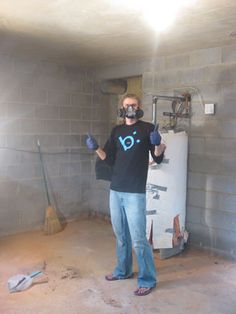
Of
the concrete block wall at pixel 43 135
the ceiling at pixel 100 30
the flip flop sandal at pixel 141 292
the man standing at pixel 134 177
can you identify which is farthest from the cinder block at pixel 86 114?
the flip flop sandal at pixel 141 292

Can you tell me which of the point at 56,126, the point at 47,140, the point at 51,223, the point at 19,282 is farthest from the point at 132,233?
the point at 56,126

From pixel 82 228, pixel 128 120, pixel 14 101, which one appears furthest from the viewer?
pixel 82 228

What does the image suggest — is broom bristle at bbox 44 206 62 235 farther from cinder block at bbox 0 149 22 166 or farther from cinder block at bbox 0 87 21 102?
cinder block at bbox 0 87 21 102

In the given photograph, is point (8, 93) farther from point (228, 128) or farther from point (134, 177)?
point (228, 128)

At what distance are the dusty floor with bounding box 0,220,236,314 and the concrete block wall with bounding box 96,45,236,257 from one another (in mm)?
300

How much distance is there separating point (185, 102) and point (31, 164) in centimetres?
204

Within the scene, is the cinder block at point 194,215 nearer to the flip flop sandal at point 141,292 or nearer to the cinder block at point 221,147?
the cinder block at point 221,147

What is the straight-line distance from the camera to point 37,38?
3545 millimetres

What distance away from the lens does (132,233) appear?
9.47 feet

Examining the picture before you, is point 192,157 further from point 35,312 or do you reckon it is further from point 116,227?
point 35,312

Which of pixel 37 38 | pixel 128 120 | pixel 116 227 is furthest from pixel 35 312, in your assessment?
pixel 37 38

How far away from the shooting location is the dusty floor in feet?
8.93

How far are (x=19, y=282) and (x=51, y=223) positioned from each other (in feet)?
5.10

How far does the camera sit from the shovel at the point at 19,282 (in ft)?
9.76
